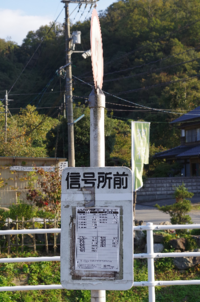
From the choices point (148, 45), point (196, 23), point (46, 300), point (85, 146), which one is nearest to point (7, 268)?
point (46, 300)

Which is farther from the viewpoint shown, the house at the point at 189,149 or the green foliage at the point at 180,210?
the house at the point at 189,149

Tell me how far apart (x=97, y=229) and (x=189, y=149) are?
1008 inches

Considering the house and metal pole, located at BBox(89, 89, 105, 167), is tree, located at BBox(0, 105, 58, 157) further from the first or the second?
metal pole, located at BBox(89, 89, 105, 167)

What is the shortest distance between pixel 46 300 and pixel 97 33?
4.60 metres

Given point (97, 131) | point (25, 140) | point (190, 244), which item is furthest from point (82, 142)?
point (97, 131)

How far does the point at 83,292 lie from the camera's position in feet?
18.5

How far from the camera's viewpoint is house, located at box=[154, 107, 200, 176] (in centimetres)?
2552

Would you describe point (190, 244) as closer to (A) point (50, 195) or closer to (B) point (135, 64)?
(A) point (50, 195)

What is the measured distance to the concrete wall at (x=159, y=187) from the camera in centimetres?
2072

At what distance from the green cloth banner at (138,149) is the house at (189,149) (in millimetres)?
16924

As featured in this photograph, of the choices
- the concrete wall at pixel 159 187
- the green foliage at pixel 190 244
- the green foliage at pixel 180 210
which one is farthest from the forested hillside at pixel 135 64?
the green foliage at pixel 190 244

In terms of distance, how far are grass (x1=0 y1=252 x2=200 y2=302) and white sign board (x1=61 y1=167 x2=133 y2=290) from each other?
347 centimetres

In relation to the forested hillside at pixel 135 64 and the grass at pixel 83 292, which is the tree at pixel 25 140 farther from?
the grass at pixel 83 292

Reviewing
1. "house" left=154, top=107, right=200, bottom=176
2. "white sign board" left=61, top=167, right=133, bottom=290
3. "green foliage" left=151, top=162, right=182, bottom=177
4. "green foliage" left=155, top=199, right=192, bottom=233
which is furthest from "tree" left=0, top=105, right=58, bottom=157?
"white sign board" left=61, top=167, right=133, bottom=290
